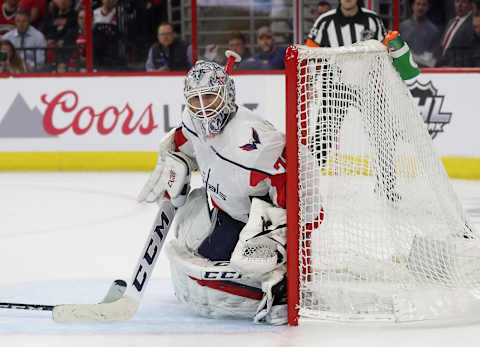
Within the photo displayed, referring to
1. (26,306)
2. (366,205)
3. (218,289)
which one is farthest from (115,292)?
(366,205)

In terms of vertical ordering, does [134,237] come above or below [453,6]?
below

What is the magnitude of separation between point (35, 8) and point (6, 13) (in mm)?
233

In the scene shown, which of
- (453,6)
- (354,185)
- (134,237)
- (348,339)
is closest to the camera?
(348,339)

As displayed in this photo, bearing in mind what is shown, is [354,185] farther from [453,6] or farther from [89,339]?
[453,6]

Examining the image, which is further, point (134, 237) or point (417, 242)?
point (134, 237)

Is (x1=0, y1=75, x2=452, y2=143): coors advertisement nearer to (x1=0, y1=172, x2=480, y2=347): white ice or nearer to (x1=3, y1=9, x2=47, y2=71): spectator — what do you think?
(x1=3, y1=9, x2=47, y2=71): spectator

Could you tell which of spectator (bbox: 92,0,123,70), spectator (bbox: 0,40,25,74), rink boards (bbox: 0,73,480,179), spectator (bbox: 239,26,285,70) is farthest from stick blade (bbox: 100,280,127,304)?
spectator (bbox: 0,40,25,74)

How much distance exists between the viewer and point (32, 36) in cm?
694

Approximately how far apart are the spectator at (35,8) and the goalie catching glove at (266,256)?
16.0ft

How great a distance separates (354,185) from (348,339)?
1.52 feet

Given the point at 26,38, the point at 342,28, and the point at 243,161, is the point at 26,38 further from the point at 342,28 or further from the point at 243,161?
the point at 243,161

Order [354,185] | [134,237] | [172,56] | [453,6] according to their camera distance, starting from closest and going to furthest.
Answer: [354,185], [134,237], [453,6], [172,56]

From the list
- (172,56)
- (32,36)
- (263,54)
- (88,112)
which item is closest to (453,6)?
(263,54)

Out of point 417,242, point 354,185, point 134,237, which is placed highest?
point 354,185
